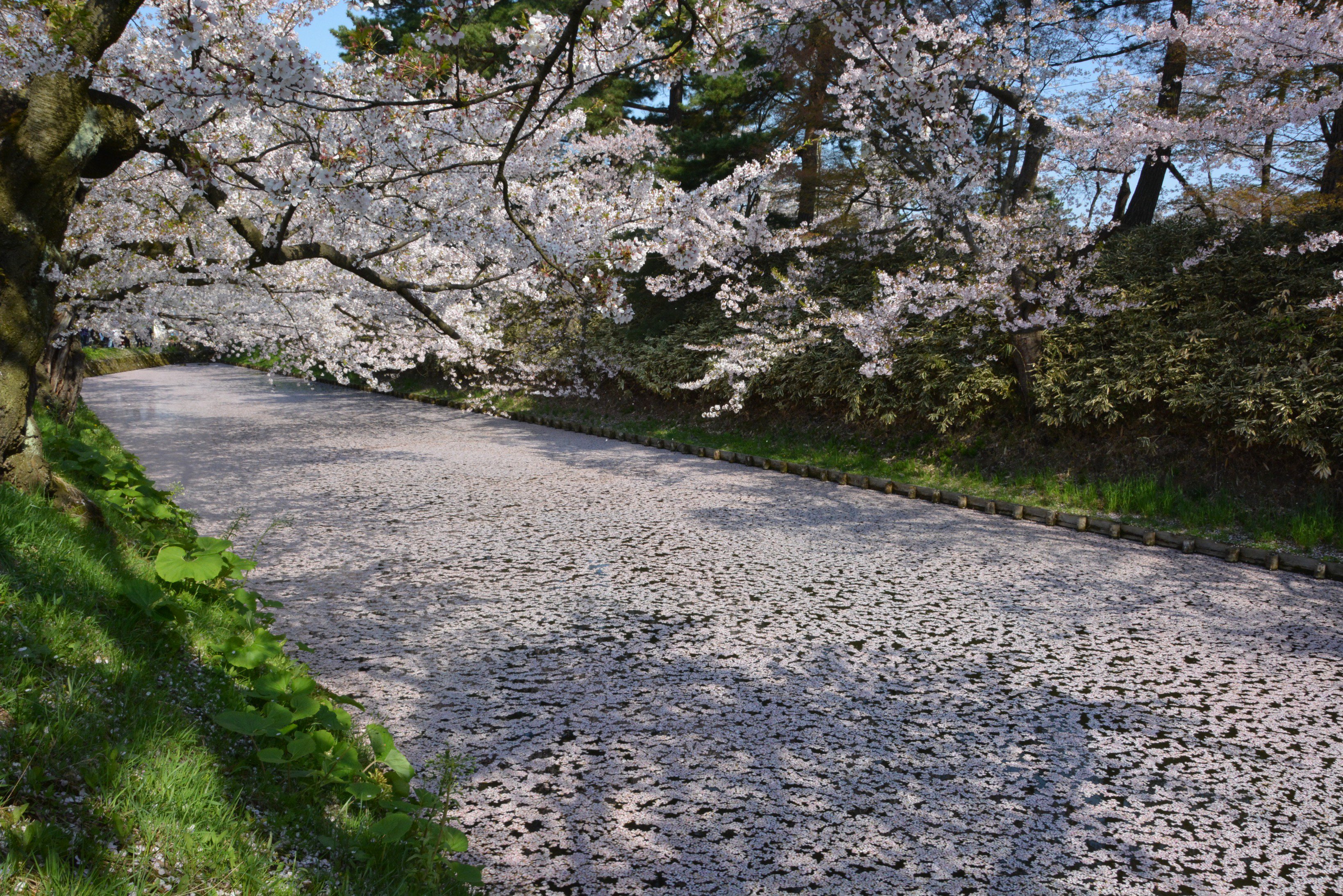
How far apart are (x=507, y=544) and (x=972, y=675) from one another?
9.56 ft

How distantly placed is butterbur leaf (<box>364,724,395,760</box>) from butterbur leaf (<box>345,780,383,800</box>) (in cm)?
7

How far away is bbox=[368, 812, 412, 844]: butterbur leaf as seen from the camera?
5.66ft

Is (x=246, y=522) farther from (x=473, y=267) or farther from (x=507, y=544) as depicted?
(x=473, y=267)

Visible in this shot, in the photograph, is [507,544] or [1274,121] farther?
[1274,121]

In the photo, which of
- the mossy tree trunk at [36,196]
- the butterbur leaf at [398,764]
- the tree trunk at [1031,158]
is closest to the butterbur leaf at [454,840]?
the butterbur leaf at [398,764]

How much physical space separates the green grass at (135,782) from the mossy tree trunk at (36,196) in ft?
3.41

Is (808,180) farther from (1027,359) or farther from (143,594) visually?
(143,594)

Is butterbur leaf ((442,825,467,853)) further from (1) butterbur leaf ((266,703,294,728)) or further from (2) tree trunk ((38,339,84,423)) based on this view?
(2) tree trunk ((38,339,84,423))

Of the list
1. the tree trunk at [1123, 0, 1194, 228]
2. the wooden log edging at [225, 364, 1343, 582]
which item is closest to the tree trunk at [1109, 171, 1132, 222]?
the tree trunk at [1123, 0, 1194, 228]

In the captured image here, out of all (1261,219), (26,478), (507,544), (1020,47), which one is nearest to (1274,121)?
(1261,219)

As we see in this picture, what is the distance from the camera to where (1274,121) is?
6.04m

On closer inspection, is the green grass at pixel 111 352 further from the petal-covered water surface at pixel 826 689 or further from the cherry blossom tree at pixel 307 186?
the petal-covered water surface at pixel 826 689

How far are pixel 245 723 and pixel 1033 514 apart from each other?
5537mm

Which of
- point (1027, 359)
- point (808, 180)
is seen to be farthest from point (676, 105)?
point (1027, 359)
